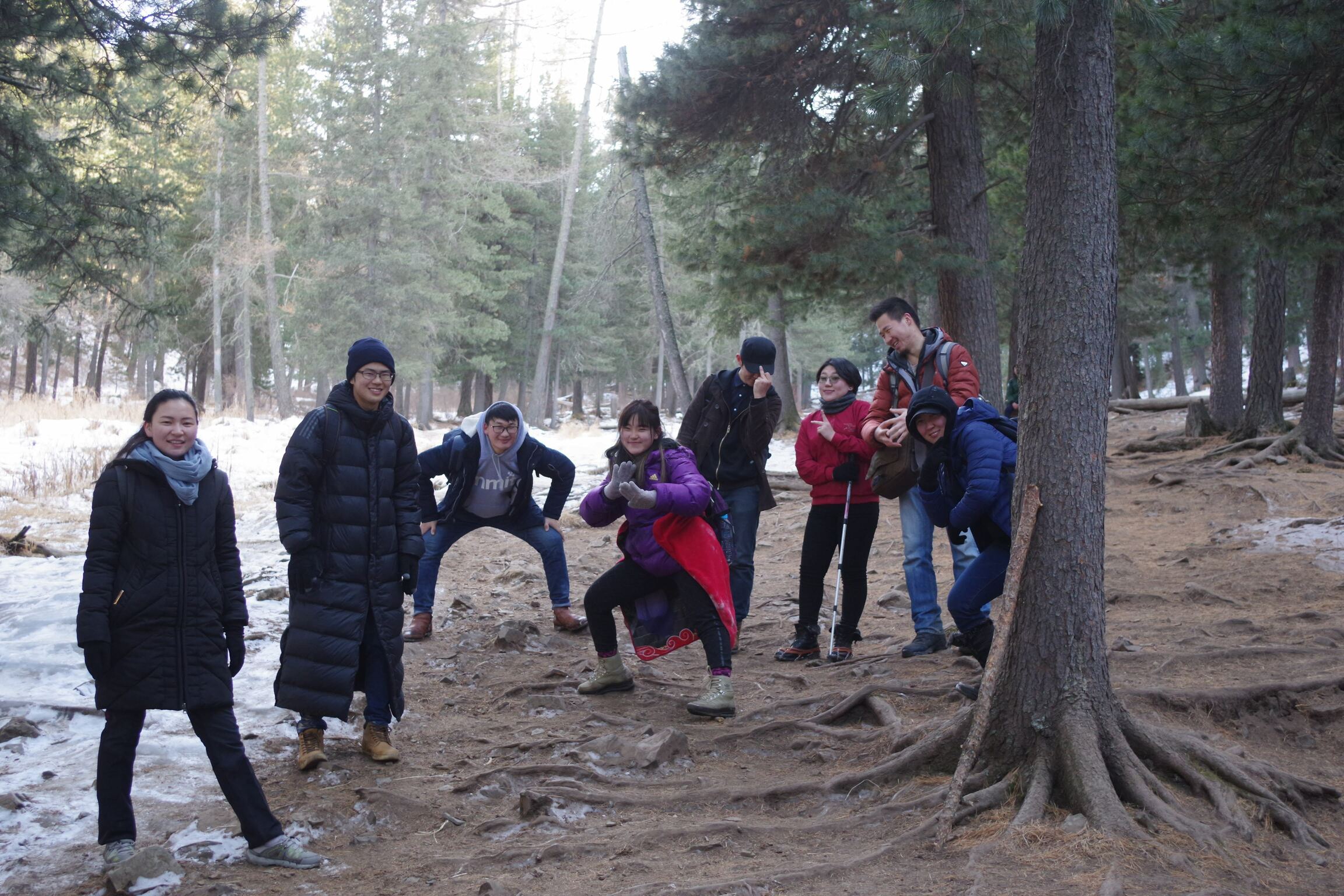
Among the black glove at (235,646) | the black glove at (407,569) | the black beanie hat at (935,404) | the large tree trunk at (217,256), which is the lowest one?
the black glove at (235,646)

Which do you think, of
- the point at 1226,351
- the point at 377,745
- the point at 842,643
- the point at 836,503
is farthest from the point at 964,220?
the point at 377,745

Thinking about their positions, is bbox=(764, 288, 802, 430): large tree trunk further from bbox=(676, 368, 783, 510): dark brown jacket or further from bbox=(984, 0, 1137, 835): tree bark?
bbox=(984, 0, 1137, 835): tree bark

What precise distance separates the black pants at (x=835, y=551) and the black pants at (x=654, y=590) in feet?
3.47

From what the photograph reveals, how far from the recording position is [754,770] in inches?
193

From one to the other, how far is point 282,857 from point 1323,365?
13808 mm

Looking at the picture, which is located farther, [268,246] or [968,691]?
[268,246]

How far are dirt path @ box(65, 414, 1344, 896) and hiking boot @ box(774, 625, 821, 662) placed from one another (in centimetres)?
18

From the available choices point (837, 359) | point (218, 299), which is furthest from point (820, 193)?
point (218, 299)

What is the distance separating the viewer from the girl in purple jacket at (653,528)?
552 cm

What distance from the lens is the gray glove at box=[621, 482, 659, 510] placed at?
5.28 meters

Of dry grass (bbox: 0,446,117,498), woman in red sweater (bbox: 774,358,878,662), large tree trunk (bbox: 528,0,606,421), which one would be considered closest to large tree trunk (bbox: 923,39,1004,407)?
woman in red sweater (bbox: 774,358,878,662)

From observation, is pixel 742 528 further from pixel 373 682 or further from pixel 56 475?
pixel 56 475

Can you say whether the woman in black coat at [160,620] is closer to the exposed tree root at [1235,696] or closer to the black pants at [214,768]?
the black pants at [214,768]

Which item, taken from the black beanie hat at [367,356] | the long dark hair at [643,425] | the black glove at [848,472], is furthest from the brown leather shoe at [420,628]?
the black glove at [848,472]
